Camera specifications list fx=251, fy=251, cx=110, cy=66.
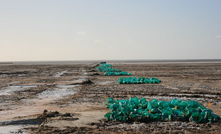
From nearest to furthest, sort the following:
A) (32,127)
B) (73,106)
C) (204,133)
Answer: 1. (204,133)
2. (32,127)
3. (73,106)

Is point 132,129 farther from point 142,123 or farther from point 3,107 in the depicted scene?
point 3,107

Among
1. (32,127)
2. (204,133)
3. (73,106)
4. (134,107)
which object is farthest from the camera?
(73,106)

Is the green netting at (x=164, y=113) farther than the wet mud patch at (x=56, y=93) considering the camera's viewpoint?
No

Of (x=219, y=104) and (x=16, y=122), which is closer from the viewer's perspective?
(x=16, y=122)

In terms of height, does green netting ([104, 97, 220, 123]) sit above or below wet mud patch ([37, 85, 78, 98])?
above

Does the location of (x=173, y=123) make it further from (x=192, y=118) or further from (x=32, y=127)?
(x=32, y=127)

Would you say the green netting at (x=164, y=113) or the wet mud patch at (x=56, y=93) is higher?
the green netting at (x=164, y=113)

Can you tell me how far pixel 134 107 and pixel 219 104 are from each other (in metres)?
3.84

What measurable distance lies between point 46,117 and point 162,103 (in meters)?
3.20

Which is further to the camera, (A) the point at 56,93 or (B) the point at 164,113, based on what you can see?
(A) the point at 56,93

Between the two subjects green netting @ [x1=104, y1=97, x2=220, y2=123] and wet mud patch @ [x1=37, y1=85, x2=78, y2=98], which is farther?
wet mud patch @ [x1=37, y1=85, x2=78, y2=98]

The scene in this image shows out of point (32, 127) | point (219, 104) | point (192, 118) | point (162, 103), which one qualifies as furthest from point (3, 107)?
point (219, 104)

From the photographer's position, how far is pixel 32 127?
595cm

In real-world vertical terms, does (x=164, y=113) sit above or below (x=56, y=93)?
above
